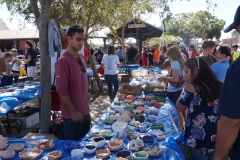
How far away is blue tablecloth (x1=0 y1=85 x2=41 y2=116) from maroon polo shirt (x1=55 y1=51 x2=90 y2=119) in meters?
1.78

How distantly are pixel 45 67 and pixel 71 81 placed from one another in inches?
50.2

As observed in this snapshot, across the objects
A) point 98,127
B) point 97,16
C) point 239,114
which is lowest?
point 98,127

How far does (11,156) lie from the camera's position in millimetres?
2055

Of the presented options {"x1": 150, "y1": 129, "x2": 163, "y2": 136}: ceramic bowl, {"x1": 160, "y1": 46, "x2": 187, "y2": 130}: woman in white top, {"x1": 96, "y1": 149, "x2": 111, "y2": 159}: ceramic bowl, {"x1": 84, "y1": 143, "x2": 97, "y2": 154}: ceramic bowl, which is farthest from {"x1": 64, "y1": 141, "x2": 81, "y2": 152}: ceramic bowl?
{"x1": 160, "y1": 46, "x2": 187, "y2": 130}: woman in white top

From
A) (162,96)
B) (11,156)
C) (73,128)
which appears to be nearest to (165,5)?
(162,96)

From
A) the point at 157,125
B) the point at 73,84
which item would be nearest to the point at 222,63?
the point at 157,125

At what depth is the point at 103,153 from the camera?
2.11 metres

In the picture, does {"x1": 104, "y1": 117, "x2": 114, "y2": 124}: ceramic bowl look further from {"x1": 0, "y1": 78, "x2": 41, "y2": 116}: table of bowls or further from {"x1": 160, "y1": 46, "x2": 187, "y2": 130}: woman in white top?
{"x1": 0, "y1": 78, "x2": 41, "y2": 116}: table of bowls

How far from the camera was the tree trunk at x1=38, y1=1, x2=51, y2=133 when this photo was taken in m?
3.60

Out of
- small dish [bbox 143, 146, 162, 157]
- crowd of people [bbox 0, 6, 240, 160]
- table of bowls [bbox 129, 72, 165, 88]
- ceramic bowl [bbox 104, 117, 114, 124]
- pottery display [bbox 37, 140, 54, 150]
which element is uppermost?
crowd of people [bbox 0, 6, 240, 160]

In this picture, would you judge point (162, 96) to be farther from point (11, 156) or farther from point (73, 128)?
point (11, 156)

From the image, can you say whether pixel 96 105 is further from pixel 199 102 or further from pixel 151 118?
pixel 199 102

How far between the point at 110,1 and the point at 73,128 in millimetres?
5022

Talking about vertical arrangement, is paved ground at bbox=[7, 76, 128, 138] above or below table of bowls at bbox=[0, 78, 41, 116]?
below
